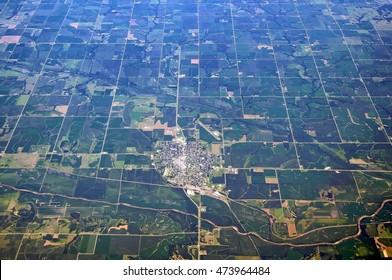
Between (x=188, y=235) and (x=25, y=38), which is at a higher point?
(x=25, y=38)

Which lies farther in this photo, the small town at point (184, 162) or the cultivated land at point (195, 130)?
the small town at point (184, 162)

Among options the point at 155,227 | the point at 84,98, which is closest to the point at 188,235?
the point at 155,227

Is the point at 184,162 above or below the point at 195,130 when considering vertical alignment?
below

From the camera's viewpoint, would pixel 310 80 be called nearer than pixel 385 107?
No

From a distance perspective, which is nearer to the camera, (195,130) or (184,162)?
(184,162)

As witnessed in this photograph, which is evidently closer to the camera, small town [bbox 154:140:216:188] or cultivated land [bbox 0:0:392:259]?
cultivated land [bbox 0:0:392:259]

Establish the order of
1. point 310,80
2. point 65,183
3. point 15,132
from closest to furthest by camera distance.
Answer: point 65,183 → point 15,132 → point 310,80

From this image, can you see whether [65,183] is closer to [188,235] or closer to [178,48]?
[188,235]
